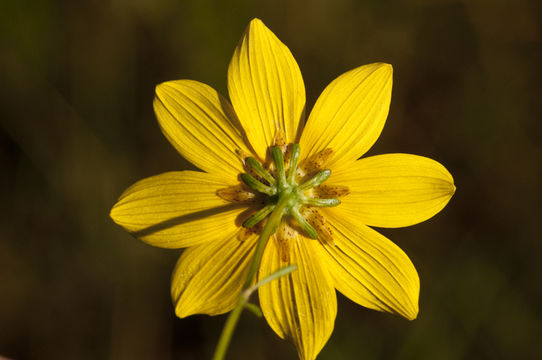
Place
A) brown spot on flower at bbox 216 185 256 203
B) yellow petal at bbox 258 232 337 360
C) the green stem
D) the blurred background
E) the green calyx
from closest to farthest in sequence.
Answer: the green stem → the green calyx → yellow petal at bbox 258 232 337 360 → brown spot on flower at bbox 216 185 256 203 → the blurred background

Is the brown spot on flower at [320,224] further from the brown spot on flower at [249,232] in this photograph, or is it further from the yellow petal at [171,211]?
the yellow petal at [171,211]

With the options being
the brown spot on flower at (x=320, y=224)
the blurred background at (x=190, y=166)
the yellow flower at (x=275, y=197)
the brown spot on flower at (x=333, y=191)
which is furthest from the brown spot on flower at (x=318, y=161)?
the blurred background at (x=190, y=166)

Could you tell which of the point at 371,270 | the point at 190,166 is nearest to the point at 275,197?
the point at 371,270

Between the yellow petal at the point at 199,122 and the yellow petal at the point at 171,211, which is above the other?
the yellow petal at the point at 199,122

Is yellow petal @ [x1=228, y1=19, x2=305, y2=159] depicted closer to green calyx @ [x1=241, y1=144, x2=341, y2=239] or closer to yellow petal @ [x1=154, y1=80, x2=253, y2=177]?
yellow petal @ [x1=154, y1=80, x2=253, y2=177]

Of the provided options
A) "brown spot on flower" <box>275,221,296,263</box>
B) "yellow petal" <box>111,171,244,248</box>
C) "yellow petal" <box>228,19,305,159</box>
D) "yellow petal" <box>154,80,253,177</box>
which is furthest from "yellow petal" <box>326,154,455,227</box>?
"yellow petal" <box>111,171,244,248</box>
